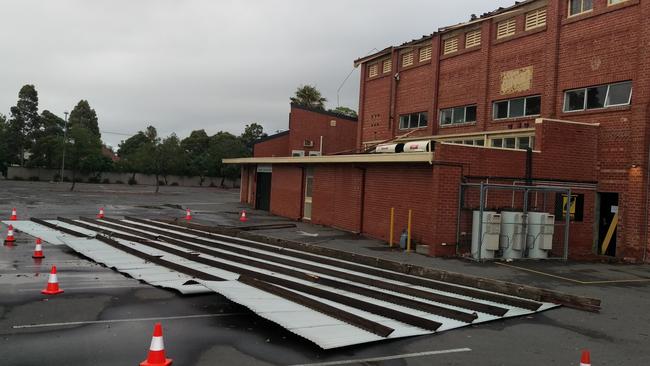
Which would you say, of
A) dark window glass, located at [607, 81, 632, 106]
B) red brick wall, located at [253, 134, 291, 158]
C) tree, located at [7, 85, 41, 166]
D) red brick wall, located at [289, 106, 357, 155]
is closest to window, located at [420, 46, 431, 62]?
dark window glass, located at [607, 81, 632, 106]

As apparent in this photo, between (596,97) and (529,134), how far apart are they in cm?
258

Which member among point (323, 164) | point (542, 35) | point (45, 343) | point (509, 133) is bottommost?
point (45, 343)

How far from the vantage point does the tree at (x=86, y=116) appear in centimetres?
9138

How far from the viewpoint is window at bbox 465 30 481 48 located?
23.0 metres

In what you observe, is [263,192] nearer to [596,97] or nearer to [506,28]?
[506,28]

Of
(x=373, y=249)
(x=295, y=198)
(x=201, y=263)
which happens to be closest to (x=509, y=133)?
(x=373, y=249)

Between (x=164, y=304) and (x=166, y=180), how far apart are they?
7155 cm

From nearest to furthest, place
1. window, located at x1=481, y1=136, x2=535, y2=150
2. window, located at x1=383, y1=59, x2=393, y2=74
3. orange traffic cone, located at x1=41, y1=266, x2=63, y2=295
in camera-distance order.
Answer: orange traffic cone, located at x1=41, y1=266, x2=63, y2=295
window, located at x1=481, y1=136, x2=535, y2=150
window, located at x1=383, y1=59, x2=393, y2=74

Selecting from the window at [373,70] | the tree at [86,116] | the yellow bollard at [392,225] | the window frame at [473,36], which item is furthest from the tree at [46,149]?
the yellow bollard at [392,225]

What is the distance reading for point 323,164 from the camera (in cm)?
2417

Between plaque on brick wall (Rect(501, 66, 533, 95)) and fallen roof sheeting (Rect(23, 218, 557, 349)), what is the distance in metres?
12.3

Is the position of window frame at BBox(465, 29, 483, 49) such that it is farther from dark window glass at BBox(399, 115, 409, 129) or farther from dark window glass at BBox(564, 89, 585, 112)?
dark window glass at BBox(564, 89, 585, 112)

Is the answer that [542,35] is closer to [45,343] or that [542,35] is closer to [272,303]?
[272,303]

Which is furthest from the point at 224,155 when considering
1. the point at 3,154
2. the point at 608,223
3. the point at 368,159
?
the point at 608,223
